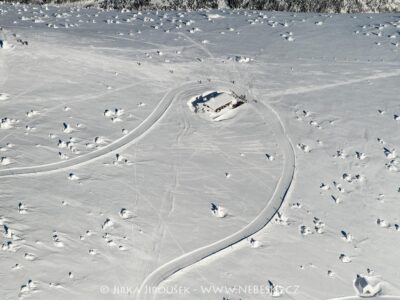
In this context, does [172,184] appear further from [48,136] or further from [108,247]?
[48,136]

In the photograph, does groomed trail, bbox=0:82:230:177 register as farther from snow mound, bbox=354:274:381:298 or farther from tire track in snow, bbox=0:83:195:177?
snow mound, bbox=354:274:381:298

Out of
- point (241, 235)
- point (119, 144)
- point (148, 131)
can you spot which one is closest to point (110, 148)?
point (119, 144)

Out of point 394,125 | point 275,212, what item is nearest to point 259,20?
point 394,125

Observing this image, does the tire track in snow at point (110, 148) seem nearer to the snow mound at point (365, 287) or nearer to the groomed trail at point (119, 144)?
the groomed trail at point (119, 144)

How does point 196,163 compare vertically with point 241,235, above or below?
above

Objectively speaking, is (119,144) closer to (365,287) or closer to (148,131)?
(148,131)

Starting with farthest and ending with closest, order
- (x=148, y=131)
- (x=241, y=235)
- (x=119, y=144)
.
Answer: (x=148, y=131)
(x=119, y=144)
(x=241, y=235)
